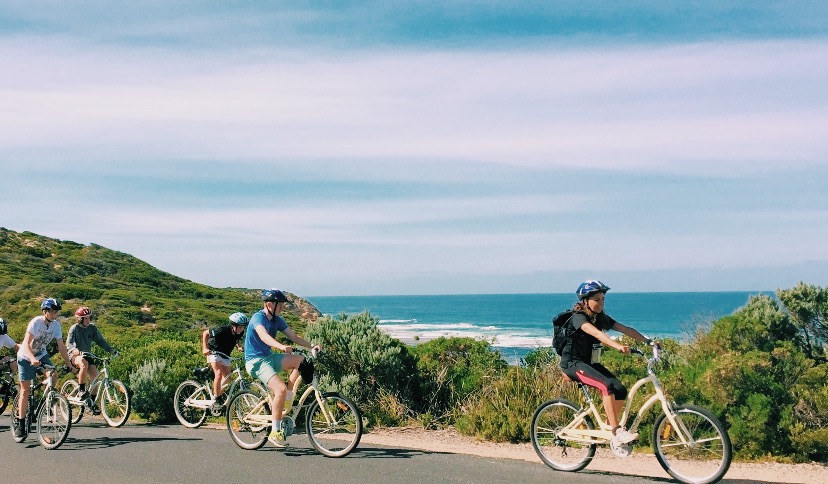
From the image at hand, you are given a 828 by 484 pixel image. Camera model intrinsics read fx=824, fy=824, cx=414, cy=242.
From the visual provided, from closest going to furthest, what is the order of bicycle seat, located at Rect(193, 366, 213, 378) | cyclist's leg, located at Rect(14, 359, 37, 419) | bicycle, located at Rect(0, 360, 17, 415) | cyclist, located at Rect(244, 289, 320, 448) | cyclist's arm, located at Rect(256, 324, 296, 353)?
cyclist's arm, located at Rect(256, 324, 296, 353), cyclist, located at Rect(244, 289, 320, 448), cyclist's leg, located at Rect(14, 359, 37, 419), bicycle seat, located at Rect(193, 366, 213, 378), bicycle, located at Rect(0, 360, 17, 415)

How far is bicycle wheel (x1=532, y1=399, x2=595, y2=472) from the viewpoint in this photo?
8.81 metres

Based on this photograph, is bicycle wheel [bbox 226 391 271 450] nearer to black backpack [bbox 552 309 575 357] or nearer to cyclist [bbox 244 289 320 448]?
cyclist [bbox 244 289 320 448]

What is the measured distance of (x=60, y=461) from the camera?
1011 centimetres

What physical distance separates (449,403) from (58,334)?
6050 millimetres

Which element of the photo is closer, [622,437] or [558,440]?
[622,437]

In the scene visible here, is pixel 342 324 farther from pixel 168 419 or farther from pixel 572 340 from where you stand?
pixel 572 340

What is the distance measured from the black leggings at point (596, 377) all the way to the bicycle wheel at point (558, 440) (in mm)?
427

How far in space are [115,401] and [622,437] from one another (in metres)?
8.70

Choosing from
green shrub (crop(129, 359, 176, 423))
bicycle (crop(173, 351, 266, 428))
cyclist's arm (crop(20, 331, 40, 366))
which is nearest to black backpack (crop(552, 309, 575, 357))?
bicycle (crop(173, 351, 266, 428))

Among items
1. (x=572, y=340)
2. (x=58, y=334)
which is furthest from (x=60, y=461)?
(x=572, y=340)

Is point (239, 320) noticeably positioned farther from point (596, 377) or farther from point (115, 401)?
point (596, 377)

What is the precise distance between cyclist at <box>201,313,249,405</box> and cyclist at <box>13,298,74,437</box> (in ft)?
6.79

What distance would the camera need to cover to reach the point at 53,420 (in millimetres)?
11141

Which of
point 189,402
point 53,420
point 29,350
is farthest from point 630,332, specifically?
point 29,350
